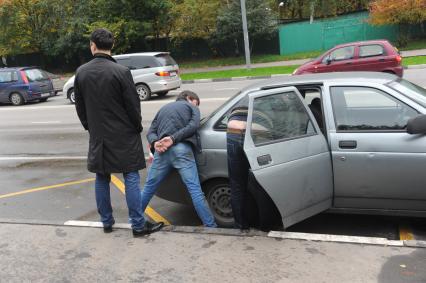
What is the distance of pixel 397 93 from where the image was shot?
15.4 ft

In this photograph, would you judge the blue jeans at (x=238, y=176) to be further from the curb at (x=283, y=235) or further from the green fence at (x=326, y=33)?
the green fence at (x=326, y=33)

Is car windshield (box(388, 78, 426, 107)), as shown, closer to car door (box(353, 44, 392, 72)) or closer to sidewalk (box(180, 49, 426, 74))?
car door (box(353, 44, 392, 72))

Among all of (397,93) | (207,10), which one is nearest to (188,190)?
(397,93)

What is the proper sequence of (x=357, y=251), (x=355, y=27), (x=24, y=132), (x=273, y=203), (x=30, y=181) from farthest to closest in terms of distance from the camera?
(x=355, y=27) → (x=24, y=132) → (x=30, y=181) → (x=273, y=203) → (x=357, y=251)

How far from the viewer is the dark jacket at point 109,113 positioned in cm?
436

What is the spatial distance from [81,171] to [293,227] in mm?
4478

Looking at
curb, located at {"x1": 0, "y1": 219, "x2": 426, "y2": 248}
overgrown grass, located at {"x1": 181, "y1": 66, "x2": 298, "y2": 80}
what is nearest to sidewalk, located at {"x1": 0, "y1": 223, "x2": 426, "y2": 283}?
curb, located at {"x1": 0, "y1": 219, "x2": 426, "y2": 248}

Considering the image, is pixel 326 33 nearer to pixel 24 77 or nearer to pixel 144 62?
pixel 144 62

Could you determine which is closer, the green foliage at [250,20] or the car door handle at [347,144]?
the car door handle at [347,144]

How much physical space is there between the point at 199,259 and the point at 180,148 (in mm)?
1192

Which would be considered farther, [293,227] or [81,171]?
[81,171]

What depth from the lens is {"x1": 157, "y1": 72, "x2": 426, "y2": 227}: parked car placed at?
4.40 metres

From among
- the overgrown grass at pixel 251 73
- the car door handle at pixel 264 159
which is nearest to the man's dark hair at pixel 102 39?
the car door handle at pixel 264 159

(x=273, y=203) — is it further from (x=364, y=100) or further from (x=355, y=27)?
(x=355, y=27)
